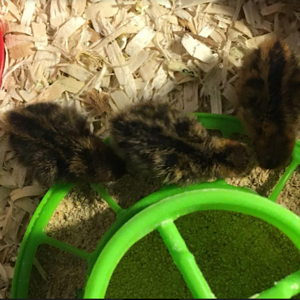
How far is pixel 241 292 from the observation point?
138cm

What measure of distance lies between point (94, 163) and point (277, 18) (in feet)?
3.03

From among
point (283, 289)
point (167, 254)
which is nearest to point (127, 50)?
point (167, 254)

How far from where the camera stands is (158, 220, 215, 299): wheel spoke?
113 centimetres

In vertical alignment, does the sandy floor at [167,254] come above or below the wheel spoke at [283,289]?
below

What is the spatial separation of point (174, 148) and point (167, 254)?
0.32 meters

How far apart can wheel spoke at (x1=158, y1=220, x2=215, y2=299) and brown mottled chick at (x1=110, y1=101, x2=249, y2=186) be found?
267mm

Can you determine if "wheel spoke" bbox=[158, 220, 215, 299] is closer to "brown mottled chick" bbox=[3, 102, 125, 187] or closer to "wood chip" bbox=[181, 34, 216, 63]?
"brown mottled chick" bbox=[3, 102, 125, 187]

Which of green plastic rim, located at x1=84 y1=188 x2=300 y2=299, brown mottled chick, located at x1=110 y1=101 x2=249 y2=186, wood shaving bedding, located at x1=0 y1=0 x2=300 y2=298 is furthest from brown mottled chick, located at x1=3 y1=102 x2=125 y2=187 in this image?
green plastic rim, located at x1=84 y1=188 x2=300 y2=299

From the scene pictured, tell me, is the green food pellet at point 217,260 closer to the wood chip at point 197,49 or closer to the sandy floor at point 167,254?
the sandy floor at point 167,254

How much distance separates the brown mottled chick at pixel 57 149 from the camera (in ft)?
4.92

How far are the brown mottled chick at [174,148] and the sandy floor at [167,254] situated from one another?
0.44 feet

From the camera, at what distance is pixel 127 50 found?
1841 millimetres

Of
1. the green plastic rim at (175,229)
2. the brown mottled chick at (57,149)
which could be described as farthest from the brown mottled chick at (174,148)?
the green plastic rim at (175,229)

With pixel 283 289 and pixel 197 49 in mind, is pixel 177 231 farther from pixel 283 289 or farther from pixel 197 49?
pixel 197 49
